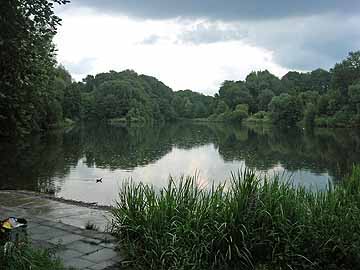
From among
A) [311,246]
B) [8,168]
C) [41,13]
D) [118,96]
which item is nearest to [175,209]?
[311,246]

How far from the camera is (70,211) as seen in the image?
7.92 m

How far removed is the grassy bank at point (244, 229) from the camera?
4328mm

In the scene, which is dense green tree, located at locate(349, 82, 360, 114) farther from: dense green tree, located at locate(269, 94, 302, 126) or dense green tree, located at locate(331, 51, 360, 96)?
dense green tree, located at locate(269, 94, 302, 126)

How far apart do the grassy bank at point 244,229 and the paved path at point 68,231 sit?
299mm

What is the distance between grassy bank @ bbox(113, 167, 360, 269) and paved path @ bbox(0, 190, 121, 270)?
0.30 metres

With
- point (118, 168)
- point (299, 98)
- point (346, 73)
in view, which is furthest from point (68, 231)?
point (299, 98)

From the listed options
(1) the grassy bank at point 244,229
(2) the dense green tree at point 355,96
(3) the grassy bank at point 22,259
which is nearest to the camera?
(3) the grassy bank at point 22,259

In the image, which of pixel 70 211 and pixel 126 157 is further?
pixel 126 157

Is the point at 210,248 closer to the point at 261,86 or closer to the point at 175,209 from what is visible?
the point at 175,209

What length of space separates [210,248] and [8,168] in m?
→ 15.8

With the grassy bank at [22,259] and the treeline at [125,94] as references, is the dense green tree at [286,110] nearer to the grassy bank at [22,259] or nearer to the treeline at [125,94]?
the treeline at [125,94]

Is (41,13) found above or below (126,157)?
Answer: above

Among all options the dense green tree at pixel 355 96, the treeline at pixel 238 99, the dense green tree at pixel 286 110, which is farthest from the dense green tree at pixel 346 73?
the dense green tree at pixel 286 110

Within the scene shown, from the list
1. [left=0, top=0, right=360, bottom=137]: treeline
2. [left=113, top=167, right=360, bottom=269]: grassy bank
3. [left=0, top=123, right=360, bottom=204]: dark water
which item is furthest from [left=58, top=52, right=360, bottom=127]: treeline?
[left=113, top=167, right=360, bottom=269]: grassy bank
